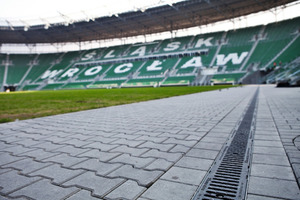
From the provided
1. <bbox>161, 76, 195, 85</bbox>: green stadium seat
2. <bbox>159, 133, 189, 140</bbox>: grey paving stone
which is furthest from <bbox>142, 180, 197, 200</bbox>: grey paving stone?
<bbox>161, 76, 195, 85</bbox>: green stadium seat

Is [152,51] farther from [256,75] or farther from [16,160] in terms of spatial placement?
[16,160]

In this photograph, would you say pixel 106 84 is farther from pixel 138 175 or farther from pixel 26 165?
pixel 138 175

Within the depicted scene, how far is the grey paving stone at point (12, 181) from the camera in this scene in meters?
1.88

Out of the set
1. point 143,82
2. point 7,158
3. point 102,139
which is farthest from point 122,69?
point 7,158

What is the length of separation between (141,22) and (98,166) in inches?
1895

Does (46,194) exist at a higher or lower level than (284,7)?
lower

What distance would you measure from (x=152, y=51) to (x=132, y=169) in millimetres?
50173

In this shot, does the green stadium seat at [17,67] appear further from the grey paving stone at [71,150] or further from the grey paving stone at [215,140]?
the grey paving stone at [215,140]

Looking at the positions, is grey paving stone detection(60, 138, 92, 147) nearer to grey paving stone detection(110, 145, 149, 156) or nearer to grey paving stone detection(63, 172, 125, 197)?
grey paving stone detection(110, 145, 149, 156)

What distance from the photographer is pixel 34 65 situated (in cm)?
5844

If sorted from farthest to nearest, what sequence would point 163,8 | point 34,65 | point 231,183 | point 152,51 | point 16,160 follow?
point 34,65, point 152,51, point 163,8, point 16,160, point 231,183

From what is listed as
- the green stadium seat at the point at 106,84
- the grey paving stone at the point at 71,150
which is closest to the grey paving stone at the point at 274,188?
the grey paving stone at the point at 71,150

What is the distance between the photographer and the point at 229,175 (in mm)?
2020

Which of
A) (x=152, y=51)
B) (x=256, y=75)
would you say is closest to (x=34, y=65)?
(x=152, y=51)
